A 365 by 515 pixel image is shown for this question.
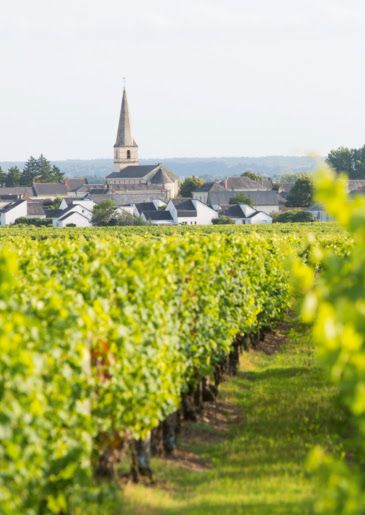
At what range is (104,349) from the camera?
1103 cm

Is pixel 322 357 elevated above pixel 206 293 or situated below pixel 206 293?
above

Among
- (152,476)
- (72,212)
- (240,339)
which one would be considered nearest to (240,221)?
(72,212)

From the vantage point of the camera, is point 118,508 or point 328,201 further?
point 118,508

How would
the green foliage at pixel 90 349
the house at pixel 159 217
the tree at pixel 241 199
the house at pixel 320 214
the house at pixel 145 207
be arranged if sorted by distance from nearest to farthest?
the green foliage at pixel 90 349, the house at pixel 320 214, the house at pixel 159 217, the house at pixel 145 207, the tree at pixel 241 199

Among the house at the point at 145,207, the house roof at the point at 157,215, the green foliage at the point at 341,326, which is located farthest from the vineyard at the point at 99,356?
the house at the point at 145,207

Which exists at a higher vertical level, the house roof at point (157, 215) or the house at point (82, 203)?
the house at point (82, 203)

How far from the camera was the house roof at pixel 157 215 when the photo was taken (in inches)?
5650

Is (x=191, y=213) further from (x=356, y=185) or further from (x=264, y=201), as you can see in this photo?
(x=356, y=185)

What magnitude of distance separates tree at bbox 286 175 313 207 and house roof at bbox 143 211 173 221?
20.9 m

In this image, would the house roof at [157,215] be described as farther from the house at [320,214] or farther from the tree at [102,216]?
the house at [320,214]

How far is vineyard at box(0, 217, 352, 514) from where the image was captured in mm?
8523

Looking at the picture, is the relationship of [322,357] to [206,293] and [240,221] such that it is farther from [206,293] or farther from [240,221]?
[240,221]

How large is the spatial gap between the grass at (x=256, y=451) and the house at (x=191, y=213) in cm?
11889

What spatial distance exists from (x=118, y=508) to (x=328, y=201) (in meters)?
6.45
